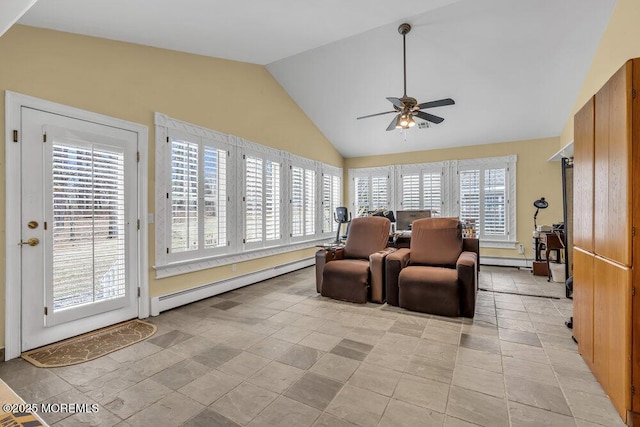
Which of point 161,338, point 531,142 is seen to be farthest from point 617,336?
point 531,142

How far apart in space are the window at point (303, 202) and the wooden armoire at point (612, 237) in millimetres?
4436

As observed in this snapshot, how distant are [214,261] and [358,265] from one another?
2.08 m

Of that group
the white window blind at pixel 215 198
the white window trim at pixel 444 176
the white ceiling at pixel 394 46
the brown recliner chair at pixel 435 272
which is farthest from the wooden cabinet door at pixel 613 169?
the white window trim at pixel 444 176

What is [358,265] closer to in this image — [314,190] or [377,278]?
[377,278]

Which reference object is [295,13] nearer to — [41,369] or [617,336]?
[617,336]

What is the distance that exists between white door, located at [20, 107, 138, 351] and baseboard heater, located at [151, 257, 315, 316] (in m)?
0.28

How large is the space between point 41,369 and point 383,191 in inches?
263

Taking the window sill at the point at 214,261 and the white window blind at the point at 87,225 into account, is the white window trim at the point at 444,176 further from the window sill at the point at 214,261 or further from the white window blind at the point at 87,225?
the white window blind at the point at 87,225

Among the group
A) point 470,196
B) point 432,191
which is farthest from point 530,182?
point 432,191

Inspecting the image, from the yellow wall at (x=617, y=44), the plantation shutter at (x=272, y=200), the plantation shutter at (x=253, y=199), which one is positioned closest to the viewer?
the yellow wall at (x=617, y=44)

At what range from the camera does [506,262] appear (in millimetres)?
6262

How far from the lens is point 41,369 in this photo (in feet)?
7.51

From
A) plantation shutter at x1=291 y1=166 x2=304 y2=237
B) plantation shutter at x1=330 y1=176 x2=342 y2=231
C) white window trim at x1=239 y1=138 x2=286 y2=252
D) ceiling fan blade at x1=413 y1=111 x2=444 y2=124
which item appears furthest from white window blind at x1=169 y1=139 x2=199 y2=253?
plantation shutter at x1=330 y1=176 x2=342 y2=231

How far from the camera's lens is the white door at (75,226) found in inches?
101
